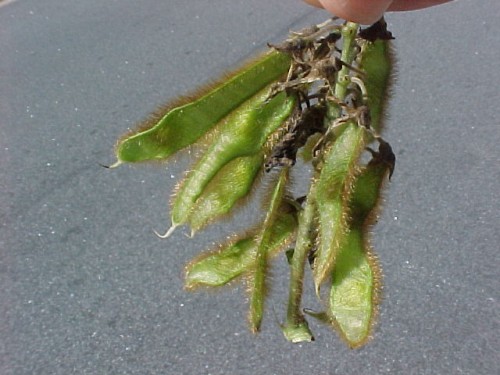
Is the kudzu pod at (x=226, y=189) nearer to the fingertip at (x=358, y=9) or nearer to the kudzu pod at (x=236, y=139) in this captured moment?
the kudzu pod at (x=236, y=139)

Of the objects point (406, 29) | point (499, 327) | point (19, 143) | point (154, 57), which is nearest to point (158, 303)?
point (499, 327)

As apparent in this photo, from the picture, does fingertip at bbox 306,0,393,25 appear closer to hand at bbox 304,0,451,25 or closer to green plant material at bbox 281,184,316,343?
hand at bbox 304,0,451,25

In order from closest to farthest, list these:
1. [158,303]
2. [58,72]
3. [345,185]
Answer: [345,185] → [158,303] → [58,72]

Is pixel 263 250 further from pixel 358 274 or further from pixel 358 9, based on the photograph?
pixel 358 9

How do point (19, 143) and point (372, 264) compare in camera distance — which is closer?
point (372, 264)

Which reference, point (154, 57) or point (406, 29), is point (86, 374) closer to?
point (154, 57)

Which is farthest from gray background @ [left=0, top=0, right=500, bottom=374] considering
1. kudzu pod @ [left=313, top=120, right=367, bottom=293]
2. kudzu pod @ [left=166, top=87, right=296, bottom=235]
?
kudzu pod @ [left=313, top=120, right=367, bottom=293]
